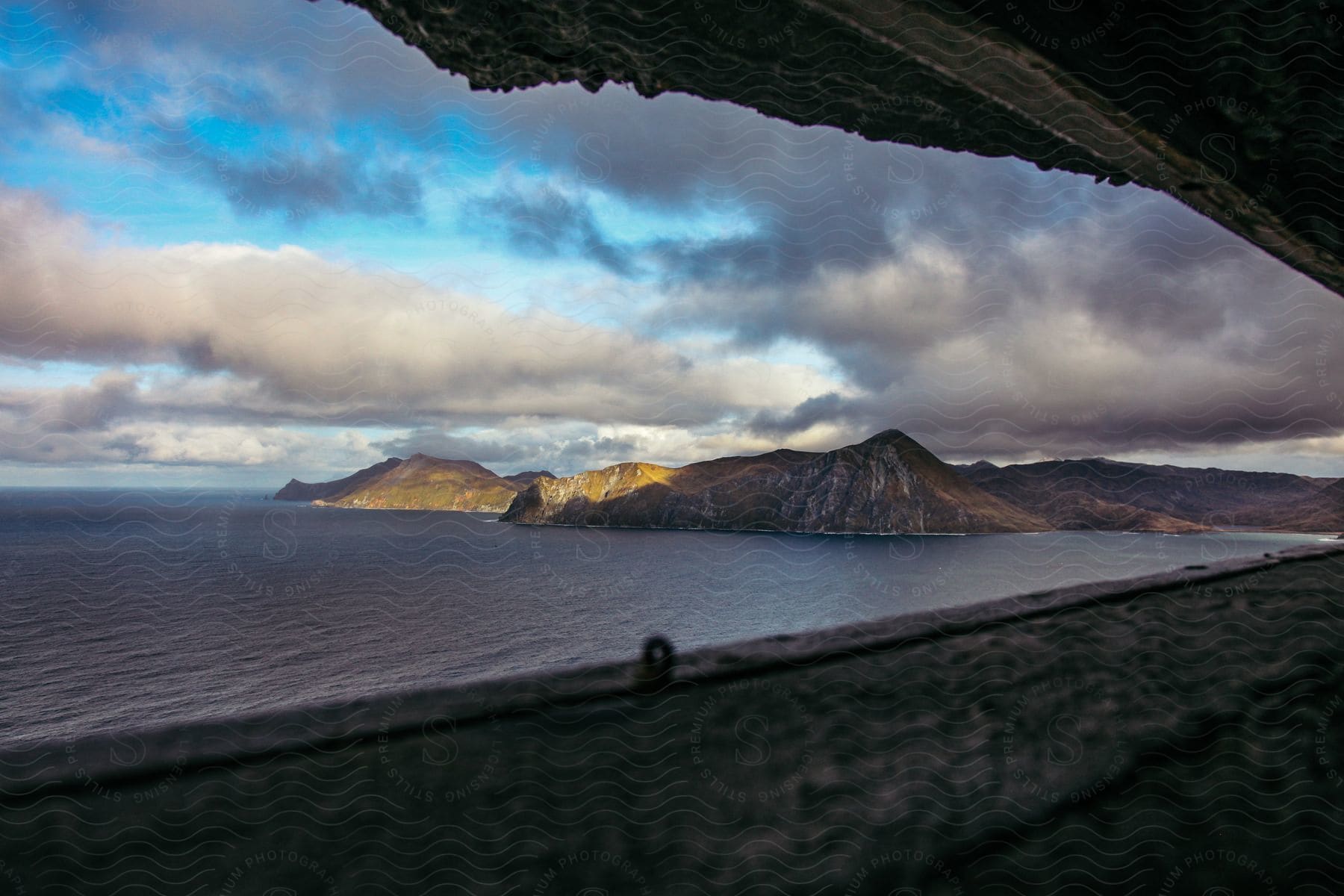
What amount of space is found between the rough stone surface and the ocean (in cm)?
33

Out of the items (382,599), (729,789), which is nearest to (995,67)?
(729,789)

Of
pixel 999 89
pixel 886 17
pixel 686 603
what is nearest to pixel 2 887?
pixel 886 17

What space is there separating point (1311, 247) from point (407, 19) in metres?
6.69

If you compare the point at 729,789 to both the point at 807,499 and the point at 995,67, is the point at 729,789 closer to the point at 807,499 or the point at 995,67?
the point at 995,67

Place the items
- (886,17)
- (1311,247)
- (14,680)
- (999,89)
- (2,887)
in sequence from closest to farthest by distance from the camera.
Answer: (2,887) → (886,17) → (999,89) → (1311,247) → (14,680)

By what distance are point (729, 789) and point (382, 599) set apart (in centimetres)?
5356

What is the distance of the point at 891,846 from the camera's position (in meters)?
2.50

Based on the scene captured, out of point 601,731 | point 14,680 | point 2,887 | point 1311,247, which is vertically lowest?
point 14,680

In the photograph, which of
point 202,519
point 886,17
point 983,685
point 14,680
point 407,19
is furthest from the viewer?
point 202,519

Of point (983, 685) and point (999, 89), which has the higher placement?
point (999, 89)

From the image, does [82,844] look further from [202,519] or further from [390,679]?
[202,519]

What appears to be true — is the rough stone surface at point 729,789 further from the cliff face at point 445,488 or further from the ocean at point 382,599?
the cliff face at point 445,488

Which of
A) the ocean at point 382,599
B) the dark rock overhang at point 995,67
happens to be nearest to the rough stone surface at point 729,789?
the ocean at point 382,599

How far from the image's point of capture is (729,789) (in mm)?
2725
